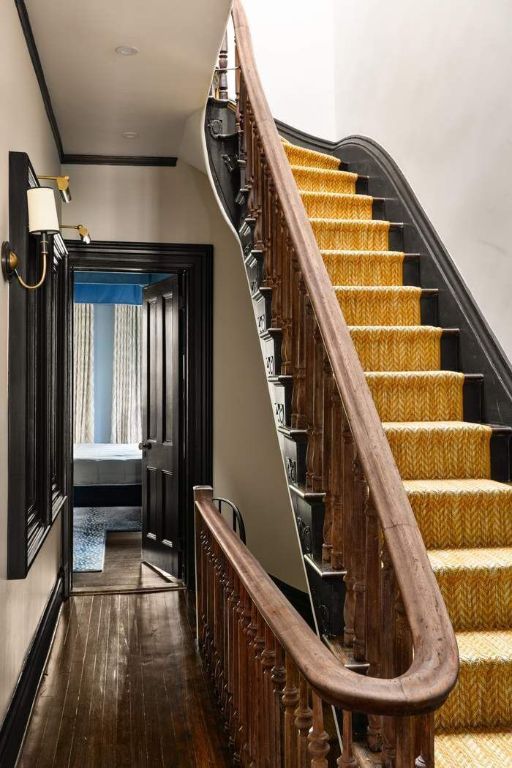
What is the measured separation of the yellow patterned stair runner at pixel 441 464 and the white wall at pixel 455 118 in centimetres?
33

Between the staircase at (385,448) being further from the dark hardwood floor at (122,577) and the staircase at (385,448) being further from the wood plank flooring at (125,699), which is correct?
the dark hardwood floor at (122,577)

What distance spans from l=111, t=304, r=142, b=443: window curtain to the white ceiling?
21.8ft

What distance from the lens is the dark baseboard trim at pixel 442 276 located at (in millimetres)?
3150

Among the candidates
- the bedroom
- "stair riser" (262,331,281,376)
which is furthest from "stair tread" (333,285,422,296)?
the bedroom

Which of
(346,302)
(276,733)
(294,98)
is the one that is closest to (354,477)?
(276,733)

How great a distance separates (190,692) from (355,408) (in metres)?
2.21

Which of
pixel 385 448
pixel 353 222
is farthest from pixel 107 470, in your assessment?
pixel 385 448

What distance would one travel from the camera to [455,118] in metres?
3.58

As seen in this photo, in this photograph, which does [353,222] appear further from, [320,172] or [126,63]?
[126,63]

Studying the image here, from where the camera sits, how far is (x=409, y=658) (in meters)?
1.64

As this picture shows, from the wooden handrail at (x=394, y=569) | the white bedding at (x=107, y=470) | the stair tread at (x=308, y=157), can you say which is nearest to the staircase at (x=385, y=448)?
the wooden handrail at (x=394, y=569)

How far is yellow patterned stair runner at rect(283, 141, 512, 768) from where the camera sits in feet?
6.78

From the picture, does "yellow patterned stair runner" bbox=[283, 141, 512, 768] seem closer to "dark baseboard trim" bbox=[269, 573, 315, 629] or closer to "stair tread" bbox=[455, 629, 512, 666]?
"stair tread" bbox=[455, 629, 512, 666]

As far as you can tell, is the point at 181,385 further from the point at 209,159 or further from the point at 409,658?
the point at 409,658
